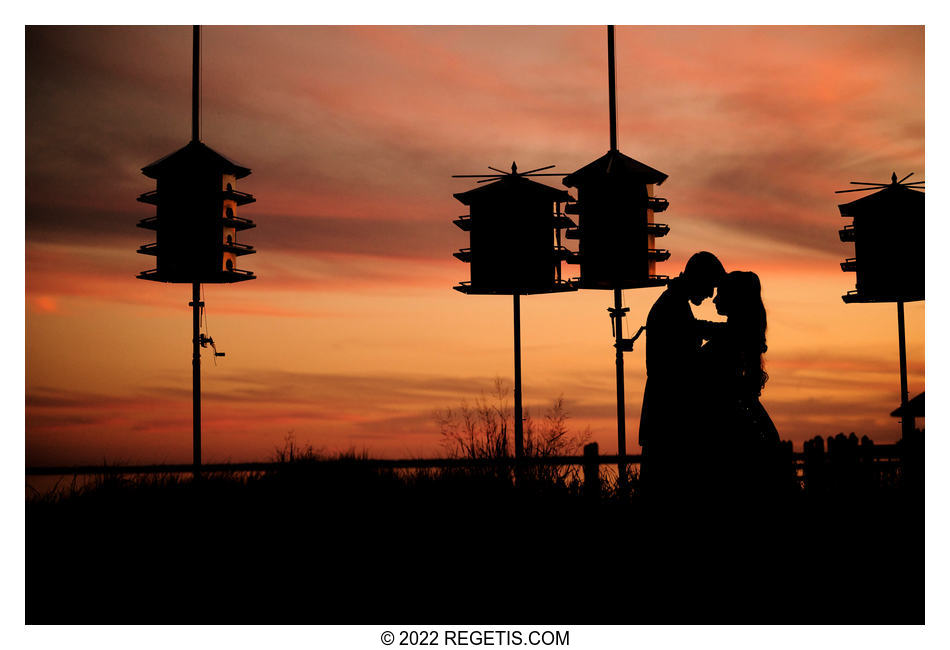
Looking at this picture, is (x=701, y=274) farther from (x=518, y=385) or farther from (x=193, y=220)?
(x=193, y=220)

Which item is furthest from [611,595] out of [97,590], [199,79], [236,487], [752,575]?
[199,79]

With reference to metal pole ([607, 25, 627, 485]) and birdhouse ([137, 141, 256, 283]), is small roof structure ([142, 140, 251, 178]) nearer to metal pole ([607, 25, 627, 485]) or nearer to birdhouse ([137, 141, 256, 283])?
birdhouse ([137, 141, 256, 283])

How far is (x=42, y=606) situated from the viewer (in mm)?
5531

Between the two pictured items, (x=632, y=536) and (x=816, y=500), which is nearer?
(x=632, y=536)

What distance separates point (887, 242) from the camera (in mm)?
18953

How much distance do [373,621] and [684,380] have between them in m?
2.44

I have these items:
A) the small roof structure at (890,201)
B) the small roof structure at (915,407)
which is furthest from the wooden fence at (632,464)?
the small roof structure at (890,201)

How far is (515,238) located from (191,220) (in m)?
→ 6.27

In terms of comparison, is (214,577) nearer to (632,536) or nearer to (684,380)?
(632,536)

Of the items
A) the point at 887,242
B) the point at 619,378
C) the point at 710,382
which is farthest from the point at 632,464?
the point at 887,242

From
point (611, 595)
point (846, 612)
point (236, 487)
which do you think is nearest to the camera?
point (846, 612)

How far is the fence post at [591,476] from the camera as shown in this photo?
8984 millimetres

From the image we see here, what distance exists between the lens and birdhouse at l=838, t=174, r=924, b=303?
1830 centimetres

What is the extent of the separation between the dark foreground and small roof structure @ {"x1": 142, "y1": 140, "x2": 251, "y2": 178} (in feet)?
27.1
